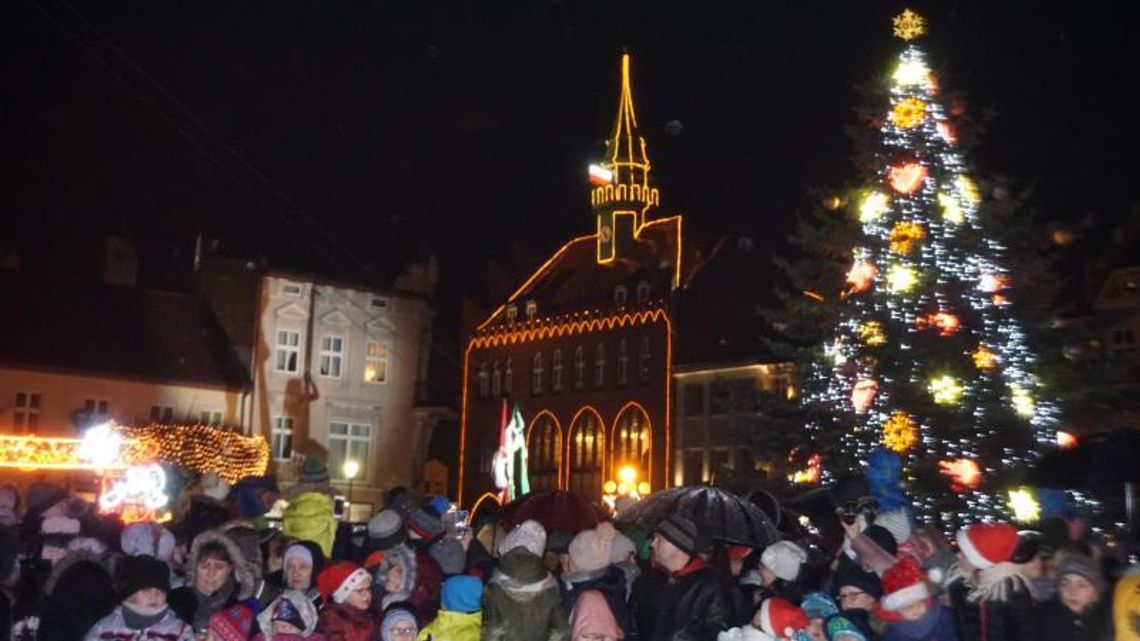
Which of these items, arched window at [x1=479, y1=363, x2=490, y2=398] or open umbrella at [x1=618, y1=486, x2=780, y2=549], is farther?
arched window at [x1=479, y1=363, x2=490, y2=398]

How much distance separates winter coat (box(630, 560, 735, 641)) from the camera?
822 centimetres

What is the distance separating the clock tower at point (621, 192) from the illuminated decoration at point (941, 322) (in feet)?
118

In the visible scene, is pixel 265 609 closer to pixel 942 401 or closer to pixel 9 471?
pixel 942 401

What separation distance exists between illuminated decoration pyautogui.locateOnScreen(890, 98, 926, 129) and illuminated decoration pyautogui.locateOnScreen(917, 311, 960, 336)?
294cm

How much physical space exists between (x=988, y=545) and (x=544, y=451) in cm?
A: 4606

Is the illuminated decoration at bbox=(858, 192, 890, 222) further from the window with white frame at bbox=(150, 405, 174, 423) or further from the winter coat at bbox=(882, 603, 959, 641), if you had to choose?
the window with white frame at bbox=(150, 405, 174, 423)

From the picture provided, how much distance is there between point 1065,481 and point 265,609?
21.8ft

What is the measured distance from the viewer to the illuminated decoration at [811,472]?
19.2 meters

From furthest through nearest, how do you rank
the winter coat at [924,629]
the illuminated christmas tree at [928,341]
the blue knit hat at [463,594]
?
the illuminated christmas tree at [928,341] < the blue knit hat at [463,594] < the winter coat at [924,629]

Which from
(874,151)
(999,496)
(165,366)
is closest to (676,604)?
(999,496)

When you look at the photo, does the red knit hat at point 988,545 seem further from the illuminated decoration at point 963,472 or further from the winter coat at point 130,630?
the illuminated decoration at point 963,472

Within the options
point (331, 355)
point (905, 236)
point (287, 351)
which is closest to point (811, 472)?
point (905, 236)

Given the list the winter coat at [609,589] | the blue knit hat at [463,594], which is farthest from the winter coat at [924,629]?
the blue knit hat at [463,594]

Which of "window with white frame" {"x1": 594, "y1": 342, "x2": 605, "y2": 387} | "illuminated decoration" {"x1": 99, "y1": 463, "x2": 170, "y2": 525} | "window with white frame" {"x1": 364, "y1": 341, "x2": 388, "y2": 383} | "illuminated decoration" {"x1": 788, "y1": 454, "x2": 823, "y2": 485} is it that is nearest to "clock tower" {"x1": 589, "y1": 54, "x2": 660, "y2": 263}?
"window with white frame" {"x1": 594, "y1": 342, "x2": 605, "y2": 387}
